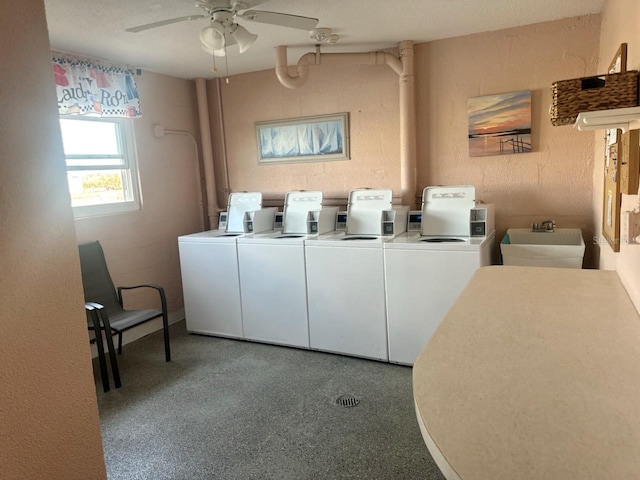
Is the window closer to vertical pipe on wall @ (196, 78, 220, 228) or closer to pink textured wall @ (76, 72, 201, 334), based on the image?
pink textured wall @ (76, 72, 201, 334)

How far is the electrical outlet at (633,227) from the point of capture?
134 cm

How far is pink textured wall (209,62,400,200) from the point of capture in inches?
152

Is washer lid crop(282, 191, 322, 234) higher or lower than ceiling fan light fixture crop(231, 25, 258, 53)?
lower

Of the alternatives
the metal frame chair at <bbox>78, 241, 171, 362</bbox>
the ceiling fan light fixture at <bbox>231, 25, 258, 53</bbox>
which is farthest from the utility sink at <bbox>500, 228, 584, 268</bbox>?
the metal frame chair at <bbox>78, 241, 171, 362</bbox>

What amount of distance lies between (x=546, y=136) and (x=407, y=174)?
104 cm

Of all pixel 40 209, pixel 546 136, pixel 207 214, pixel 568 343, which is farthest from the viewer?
Answer: pixel 207 214

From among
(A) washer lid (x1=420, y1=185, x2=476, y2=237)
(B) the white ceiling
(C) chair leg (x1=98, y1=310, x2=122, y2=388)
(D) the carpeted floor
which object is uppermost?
(B) the white ceiling

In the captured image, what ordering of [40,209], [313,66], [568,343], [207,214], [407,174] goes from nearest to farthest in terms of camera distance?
[568,343]
[40,209]
[407,174]
[313,66]
[207,214]

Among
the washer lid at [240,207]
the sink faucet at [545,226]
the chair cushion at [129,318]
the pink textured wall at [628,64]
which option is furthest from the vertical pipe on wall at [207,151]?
the pink textured wall at [628,64]

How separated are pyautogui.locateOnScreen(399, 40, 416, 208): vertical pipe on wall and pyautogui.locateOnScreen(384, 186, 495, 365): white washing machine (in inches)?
15.5

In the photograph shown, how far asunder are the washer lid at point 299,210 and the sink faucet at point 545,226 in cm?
168

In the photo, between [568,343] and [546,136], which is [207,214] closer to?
[546,136]

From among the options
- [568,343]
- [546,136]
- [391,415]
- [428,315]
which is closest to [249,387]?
[391,415]

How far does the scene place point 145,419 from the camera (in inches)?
106
